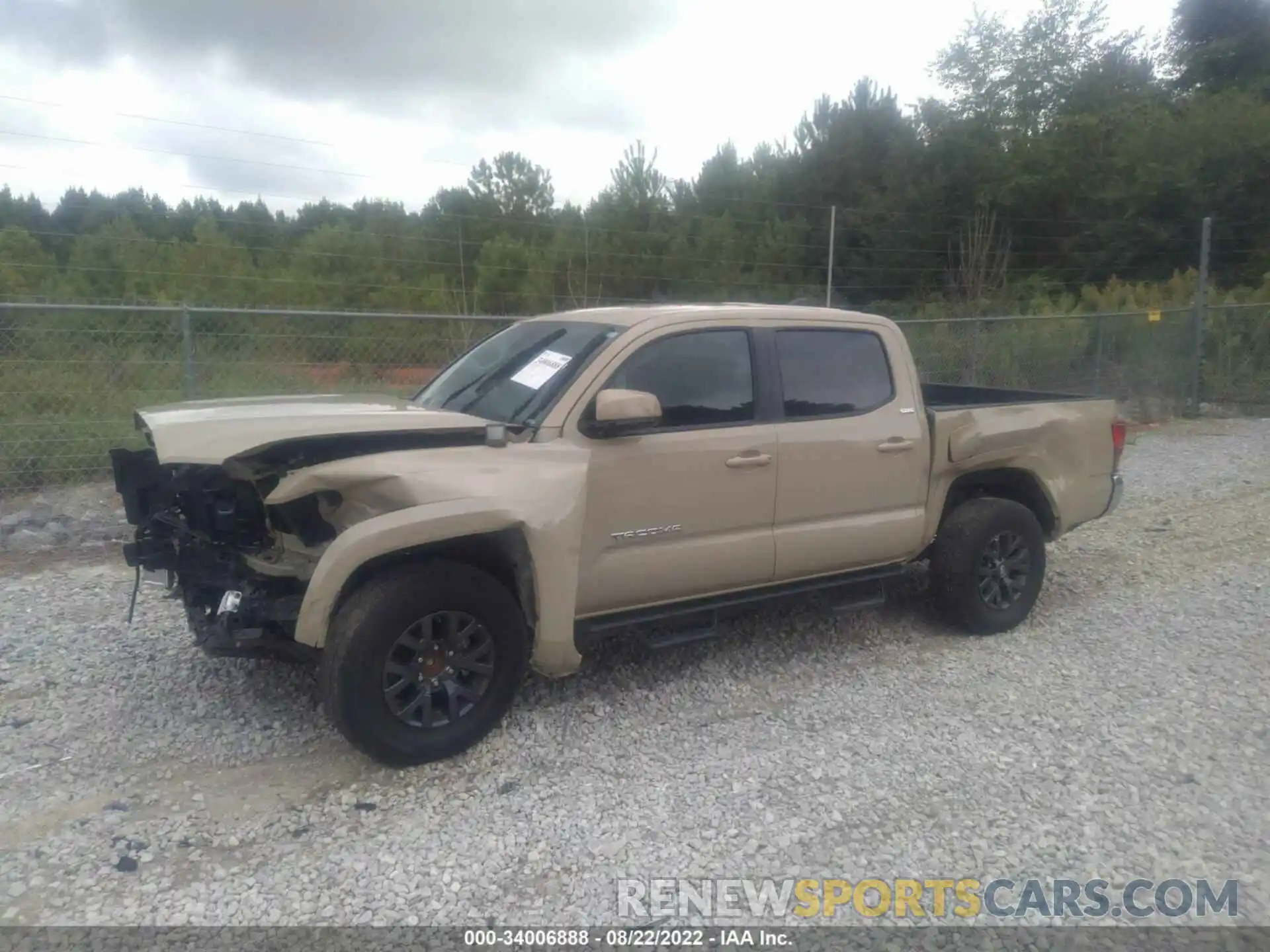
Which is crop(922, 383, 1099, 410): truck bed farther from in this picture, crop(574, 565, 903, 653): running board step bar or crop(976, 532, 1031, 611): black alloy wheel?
crop(574, 565, 903, 653): running board step bar


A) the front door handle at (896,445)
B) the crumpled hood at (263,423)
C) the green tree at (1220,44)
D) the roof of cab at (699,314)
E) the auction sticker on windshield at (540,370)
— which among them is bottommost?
the front door handle at (896,445)

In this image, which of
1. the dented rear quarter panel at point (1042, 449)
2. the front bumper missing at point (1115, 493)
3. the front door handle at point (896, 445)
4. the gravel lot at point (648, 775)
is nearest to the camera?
the gravel lot at point (648, 775)

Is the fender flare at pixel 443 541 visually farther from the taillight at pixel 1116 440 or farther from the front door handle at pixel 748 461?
the taillight at pixel 1116 440

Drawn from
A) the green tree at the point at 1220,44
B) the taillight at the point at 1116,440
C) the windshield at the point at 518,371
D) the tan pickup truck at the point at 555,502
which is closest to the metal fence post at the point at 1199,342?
the taillight at the point at 1116,440

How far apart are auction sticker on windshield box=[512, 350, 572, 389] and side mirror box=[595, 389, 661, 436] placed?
0.40 metres

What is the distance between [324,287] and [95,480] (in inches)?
292

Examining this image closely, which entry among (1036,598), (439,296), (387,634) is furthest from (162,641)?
(439,296)

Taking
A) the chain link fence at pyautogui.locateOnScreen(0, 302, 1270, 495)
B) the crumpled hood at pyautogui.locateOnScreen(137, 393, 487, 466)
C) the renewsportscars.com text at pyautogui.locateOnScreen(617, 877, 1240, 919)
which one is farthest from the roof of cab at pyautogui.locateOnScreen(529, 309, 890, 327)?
the chain link fence at pyautogui.locateOnScreen(0, 302, 1270, 495)

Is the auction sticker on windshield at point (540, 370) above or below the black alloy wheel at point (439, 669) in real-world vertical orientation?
above

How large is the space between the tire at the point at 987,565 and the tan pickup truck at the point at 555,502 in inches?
0.7

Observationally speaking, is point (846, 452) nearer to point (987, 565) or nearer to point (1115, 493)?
point (987, 565)

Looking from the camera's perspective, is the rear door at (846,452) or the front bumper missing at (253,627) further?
the rear door at (846,452)

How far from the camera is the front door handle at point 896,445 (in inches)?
207

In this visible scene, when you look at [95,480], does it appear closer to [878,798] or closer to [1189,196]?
[878,798]
